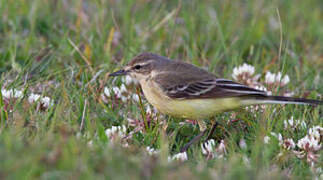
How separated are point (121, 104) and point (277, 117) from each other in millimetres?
1795

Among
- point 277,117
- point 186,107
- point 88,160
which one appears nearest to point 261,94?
point 277,117

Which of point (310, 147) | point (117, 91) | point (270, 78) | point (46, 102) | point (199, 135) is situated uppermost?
point (270, 78)

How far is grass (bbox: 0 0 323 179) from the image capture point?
3.80 meters

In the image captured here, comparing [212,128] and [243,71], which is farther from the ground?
[243,71]

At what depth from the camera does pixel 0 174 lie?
343 cm

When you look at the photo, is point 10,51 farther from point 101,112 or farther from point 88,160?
point 88,160

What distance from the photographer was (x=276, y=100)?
208 inches

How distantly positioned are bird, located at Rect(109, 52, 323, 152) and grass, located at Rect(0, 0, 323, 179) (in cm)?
22

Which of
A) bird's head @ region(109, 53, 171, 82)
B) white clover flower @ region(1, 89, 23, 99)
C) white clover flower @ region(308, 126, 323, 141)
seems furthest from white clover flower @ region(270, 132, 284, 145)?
white clover flower @ region(1, 89, 23, 99)

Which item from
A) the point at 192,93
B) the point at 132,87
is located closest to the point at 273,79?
the point at 192,93

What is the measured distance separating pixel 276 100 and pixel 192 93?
964 millimetres

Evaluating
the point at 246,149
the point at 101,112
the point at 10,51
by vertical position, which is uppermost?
the point at 10,51

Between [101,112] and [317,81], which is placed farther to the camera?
[317,81]

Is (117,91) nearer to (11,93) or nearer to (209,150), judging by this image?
(11,93)
